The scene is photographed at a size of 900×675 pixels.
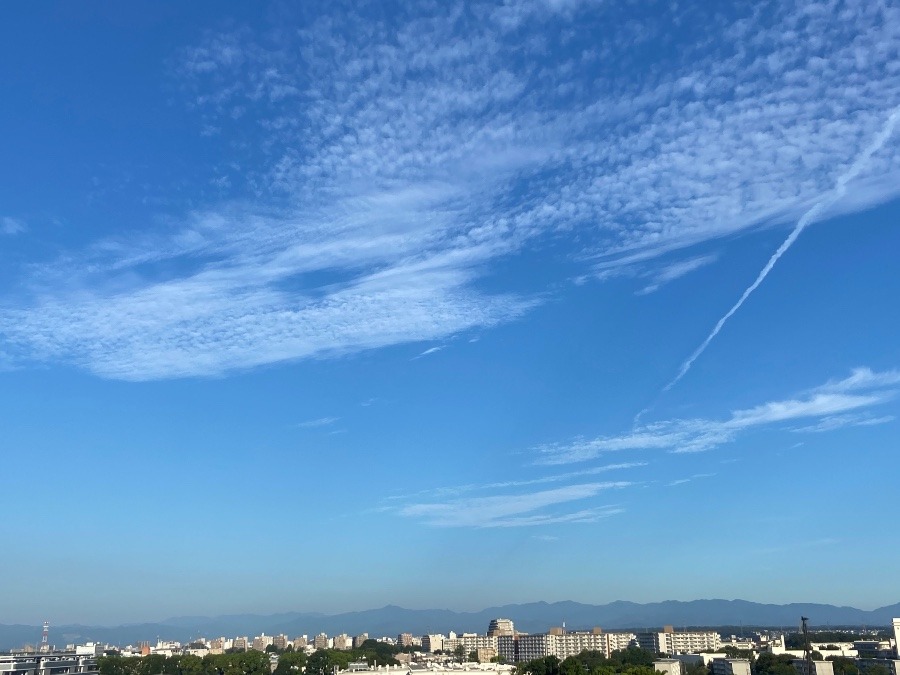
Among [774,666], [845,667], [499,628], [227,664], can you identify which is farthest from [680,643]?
[227,664]

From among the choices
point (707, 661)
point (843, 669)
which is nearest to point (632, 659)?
point (707, 661)

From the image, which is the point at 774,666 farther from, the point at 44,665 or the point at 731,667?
the point at 44,665

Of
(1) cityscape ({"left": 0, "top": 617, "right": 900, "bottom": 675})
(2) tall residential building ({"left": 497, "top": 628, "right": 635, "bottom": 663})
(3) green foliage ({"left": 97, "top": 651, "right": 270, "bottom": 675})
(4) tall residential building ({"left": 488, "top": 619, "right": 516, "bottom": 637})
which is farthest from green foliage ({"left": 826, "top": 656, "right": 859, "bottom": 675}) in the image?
(4) tall residential building ({"left": 488, "top": 619, "right": 516, "bottom": 637})

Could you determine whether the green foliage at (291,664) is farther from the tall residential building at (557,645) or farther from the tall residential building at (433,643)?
the tall residential building at (433,643)

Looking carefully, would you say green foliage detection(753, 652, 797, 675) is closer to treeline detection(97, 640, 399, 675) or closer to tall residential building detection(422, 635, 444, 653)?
treeline detection(97, 640, 399, 675)

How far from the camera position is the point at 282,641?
163m

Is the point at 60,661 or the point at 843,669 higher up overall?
the point at 60,661

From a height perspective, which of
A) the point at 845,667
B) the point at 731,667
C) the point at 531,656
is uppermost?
the point at 731,667

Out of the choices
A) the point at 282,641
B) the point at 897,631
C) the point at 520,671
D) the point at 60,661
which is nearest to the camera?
the point at 60,661

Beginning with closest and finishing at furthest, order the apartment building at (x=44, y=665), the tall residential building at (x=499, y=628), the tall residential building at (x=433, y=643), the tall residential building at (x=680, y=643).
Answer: the apartment building at (x=44, y=665)
the tall residential building at (x=680, y=643)
the tall residential building at (x=499, y=628)
the tall residential building at (x=433, y=643)

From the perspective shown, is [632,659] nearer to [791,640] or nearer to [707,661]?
[707,661]

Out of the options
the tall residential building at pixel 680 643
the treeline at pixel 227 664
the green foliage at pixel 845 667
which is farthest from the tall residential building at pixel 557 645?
the treeline at pixel 227 664

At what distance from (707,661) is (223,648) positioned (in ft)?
303

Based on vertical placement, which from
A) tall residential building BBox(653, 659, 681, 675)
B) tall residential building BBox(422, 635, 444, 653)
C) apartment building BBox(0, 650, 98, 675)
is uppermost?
apartment building BBox(0, 650, 98, 675)
